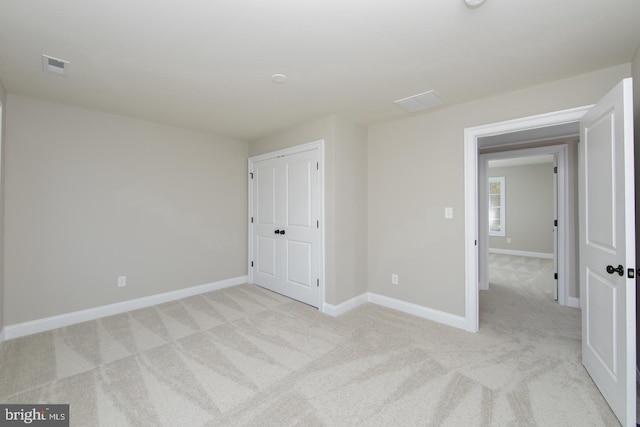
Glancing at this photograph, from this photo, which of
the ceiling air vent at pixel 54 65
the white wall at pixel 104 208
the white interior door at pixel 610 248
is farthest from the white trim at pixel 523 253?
the ceiling air vent at pixel 54 65

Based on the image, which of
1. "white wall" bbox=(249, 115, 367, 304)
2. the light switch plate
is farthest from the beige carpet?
the light switch plate

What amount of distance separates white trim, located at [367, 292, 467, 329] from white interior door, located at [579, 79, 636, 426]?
3.31 feet

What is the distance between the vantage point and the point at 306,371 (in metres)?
2.18

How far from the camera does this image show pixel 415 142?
3.33m

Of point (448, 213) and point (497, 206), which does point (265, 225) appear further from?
point (497, 206)

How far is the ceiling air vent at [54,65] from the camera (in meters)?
2.07

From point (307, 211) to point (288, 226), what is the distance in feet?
1.48

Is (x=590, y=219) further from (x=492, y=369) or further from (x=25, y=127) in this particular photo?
(x=25, y=127)

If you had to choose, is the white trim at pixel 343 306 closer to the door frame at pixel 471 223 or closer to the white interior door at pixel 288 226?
the white interior door at pixel 288 226

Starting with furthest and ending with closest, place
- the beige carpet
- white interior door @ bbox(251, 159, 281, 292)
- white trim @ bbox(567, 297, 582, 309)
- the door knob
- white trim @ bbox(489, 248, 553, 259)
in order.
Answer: white trim @ bbox(489, 248, 553, 259) < white interior door @ bbox(251, 159, 281, 292) < white trim @ bbox(567, 297, 582, 309) < the beige carpet < the door knob

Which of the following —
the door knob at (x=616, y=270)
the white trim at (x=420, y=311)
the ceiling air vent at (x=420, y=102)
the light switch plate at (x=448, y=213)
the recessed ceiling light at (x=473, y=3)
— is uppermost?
the ceiling air vent at (x=420, y=102)

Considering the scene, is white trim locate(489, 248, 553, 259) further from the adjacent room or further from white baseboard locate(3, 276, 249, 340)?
white baseboard locate(3, 276, 249, 340)

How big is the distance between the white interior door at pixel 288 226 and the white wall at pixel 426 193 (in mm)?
799

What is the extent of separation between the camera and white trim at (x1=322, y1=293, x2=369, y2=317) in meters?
3.32
